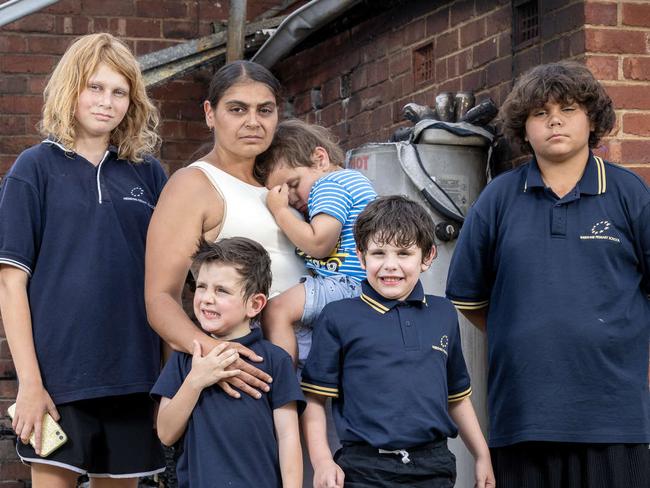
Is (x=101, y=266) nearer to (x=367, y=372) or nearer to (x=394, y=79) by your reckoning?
(x=367, y=372)

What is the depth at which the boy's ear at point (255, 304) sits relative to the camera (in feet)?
11.0

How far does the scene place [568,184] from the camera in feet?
12.0

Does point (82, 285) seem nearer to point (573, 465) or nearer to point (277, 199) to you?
point (277, 199)

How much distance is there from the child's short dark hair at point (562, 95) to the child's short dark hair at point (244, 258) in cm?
94

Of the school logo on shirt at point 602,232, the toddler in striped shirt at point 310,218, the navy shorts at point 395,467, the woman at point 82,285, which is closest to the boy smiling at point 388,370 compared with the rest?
the navy shorts at point 395,467

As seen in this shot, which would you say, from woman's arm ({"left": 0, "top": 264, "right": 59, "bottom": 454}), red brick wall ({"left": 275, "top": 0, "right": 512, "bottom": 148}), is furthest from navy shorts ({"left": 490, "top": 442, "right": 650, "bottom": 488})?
red brick wall ({"left": 275, "top": 0, "right": 512, "bottom": 148})

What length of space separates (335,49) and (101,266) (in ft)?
10.5

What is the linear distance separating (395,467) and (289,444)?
293mm

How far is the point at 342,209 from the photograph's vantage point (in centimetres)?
360

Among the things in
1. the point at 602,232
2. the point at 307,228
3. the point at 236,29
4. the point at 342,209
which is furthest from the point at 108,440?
the point at 236,29

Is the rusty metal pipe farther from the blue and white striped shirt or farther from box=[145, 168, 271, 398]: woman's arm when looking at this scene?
box=[145, 168, 271, 398]: woman's arm

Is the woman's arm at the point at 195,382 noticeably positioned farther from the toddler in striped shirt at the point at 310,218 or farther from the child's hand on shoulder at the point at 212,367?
the toddler in striped shirt at the point at 310,218

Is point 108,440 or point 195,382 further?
point 108,440

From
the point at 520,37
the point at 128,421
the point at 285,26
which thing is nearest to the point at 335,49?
the point at 285,26
